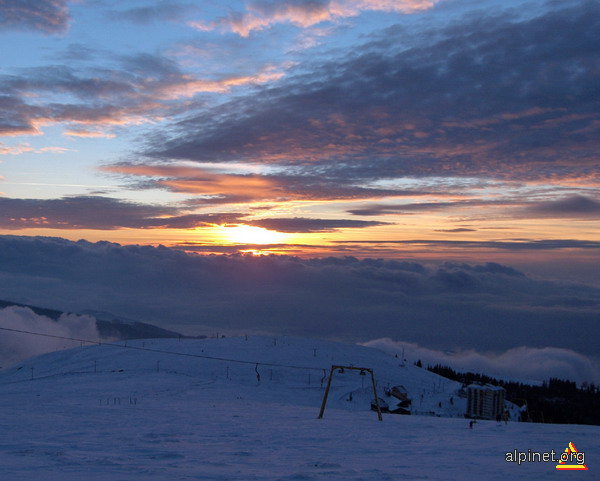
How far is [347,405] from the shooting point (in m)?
47.9

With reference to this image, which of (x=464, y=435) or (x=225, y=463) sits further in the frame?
(x=464, y=435)

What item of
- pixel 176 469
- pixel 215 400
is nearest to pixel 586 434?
pixel 176 469

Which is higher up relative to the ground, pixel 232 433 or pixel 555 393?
pixel 232 433

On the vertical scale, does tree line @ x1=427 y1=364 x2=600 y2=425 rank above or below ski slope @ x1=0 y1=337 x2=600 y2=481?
below

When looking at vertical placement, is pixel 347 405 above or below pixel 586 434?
below

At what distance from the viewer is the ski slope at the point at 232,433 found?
14492 millimetres

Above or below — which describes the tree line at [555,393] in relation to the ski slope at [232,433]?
below

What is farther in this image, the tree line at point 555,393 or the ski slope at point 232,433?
the tree line at point 555,393

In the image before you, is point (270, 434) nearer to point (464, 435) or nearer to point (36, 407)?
point (464, 435)

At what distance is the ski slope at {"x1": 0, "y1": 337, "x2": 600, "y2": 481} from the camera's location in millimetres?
14492

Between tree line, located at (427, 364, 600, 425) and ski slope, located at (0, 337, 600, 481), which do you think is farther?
tree line, located at (427, 364, 600, 425)

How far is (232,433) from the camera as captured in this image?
22.3 m

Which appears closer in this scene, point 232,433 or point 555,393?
point 232,433

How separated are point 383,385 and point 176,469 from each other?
44.3m
